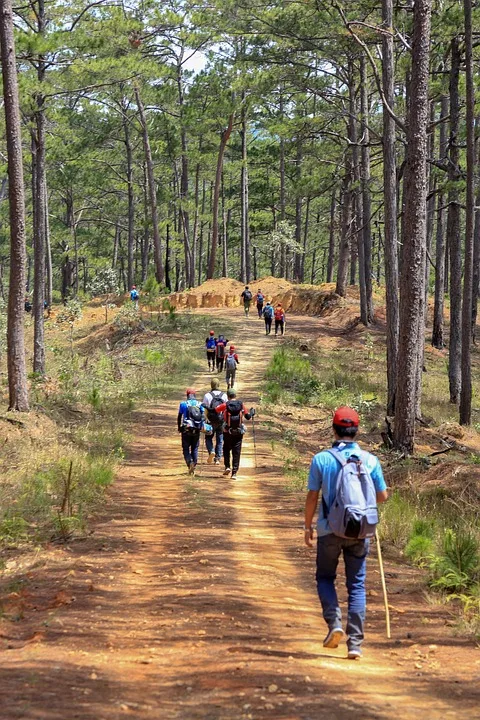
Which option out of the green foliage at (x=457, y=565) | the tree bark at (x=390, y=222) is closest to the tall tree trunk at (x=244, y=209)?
the tree bark at (x=390, y=222)

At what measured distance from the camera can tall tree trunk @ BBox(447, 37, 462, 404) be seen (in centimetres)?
2172

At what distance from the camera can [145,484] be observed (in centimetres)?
1352

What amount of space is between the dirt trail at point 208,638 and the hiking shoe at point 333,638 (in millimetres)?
86

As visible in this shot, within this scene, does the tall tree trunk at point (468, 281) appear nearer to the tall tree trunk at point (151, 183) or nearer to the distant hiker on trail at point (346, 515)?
the distant hiker on trail at point (346, 515)

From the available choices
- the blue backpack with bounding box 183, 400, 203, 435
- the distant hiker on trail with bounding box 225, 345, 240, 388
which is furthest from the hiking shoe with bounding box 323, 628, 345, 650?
the distant hiker on trail with bounding box 225, 345, 240, 388

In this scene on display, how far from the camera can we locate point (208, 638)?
6207mm

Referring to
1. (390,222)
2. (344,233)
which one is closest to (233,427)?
(390,222)

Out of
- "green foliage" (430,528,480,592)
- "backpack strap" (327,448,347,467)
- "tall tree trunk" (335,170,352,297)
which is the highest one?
"tall tree trunk" (335,170,352,297)

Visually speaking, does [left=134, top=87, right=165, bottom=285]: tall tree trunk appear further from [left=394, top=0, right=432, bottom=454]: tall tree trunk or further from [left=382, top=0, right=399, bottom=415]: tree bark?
[left=394, top=0, right=432, bottom=454]: tall tree trunk

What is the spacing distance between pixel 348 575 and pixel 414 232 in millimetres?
9569

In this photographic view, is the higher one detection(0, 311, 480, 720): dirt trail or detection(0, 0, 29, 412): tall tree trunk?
detection(0, 0, 29, 412): tall tree trunk

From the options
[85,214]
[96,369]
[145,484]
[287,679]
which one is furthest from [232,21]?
[85,214]

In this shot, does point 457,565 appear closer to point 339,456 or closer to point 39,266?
point 339,456

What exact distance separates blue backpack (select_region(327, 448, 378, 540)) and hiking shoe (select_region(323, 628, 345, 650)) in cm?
74
